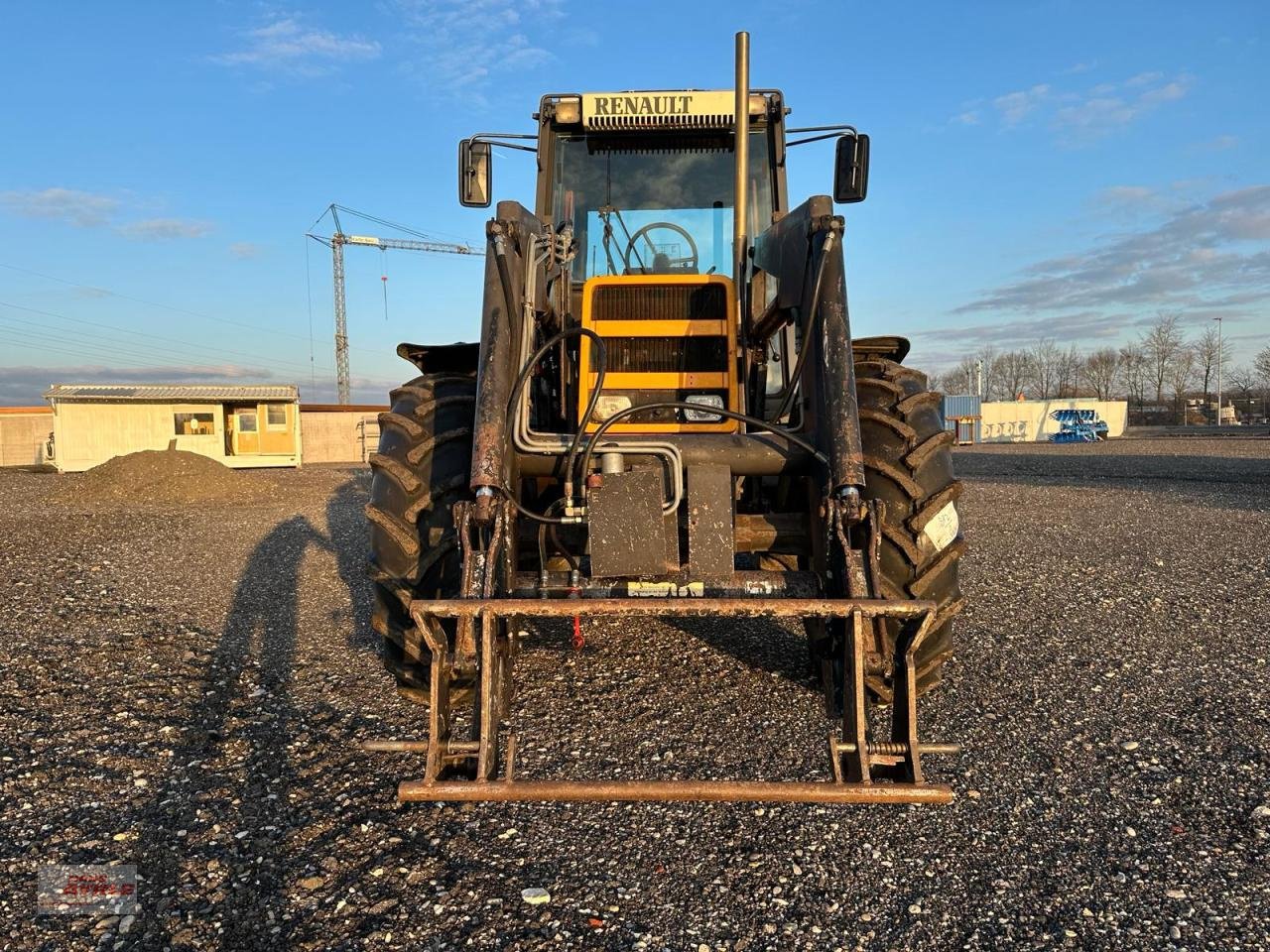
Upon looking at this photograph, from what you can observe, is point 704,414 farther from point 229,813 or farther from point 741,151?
point 229,813

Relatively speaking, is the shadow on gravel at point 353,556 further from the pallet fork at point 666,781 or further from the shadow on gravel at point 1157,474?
the shadow on gravel at point 1157,474

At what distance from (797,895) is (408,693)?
6.16ft

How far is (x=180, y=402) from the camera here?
25.5 m

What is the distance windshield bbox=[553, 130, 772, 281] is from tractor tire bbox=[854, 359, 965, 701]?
188cm

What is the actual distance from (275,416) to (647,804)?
2682cm

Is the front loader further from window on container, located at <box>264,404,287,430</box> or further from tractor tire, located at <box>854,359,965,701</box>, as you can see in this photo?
window on container, located at <box>264,404,287,430</box>

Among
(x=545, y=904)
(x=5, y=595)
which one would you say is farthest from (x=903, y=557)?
(x=5, y=595)

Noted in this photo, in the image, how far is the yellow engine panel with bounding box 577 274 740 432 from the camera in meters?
4.48

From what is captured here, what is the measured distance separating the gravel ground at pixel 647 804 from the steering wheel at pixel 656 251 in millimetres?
2310

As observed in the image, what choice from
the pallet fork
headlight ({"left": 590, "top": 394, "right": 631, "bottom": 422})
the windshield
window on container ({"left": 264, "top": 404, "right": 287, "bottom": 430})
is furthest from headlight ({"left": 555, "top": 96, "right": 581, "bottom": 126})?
window on container ({"left": 264, "top": 404, "right": 287, "bottom": 430})

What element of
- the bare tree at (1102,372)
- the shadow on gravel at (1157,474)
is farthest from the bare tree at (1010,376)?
the shadow on gravel at (1157,474)

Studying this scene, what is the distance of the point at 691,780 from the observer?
8.13ft

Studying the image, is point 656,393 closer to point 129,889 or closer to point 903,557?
point 903,557

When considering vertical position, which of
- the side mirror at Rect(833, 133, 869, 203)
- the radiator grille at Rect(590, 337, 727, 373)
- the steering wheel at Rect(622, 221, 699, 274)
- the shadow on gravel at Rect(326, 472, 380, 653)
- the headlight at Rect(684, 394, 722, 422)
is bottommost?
the shadow on gravel at Rect(326, 472, 380, 653)
